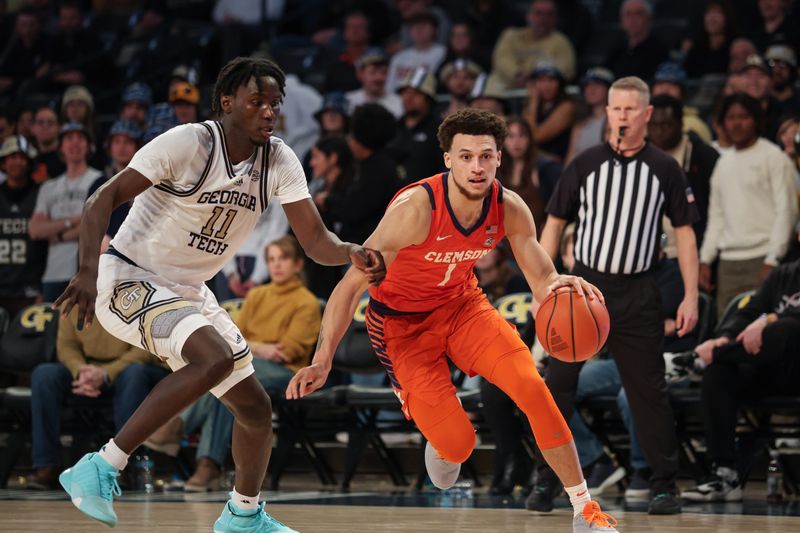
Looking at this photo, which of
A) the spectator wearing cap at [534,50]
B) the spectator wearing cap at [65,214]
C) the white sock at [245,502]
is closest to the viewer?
the white sock at [245,502]

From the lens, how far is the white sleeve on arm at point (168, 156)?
15.7 ft

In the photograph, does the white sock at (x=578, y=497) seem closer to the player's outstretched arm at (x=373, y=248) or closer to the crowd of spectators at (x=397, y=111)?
the player's outstretched arm at (x=373, y=248)

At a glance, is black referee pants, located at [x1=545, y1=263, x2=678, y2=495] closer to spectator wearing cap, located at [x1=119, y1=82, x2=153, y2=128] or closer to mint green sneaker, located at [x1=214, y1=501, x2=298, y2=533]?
mint green sneaker, located at [x1=214, y1=501, x2=298, y2=533]

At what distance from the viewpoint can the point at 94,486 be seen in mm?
4609

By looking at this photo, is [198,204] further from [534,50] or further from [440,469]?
[534,50]

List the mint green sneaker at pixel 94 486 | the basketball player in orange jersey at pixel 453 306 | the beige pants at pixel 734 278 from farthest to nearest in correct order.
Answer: the beige pants at pixel 734 278 → the basketball player in orange jersey at pixel 453 306 → the mint green sneaker at pixel 94 486

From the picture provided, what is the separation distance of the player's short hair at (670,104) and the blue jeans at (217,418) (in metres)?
2.86

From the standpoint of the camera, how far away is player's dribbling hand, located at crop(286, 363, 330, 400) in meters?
4.91

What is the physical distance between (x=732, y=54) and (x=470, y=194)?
534 centimetres

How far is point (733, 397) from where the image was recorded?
23.3 feet

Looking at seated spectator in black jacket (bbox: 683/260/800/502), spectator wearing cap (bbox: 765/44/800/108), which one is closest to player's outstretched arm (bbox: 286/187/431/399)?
seated spectator in black jacket (bbox: 683/260/800/502)

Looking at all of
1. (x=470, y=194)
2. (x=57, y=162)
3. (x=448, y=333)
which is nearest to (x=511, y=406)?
(x=448, y=333)

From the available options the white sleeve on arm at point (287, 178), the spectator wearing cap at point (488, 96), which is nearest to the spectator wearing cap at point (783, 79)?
the spectator wearing cap at point (488, 96)

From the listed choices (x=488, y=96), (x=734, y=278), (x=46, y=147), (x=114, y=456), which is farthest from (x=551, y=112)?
(x=114, y=456)
